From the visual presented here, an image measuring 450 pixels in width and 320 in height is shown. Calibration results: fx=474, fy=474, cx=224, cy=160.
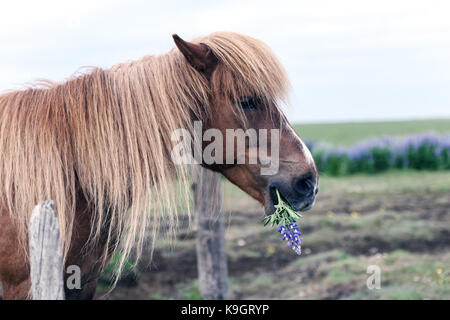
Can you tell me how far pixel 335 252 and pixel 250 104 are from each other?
5.08 metres

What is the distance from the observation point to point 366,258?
7.14m

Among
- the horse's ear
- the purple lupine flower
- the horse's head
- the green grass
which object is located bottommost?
the green grass

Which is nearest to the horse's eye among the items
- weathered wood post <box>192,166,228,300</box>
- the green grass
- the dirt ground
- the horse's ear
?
the horse's ear

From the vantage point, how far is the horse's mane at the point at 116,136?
2891 mm

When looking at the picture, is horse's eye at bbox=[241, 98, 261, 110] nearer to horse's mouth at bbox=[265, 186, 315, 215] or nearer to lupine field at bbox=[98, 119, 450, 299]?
horse's mouth at bbox=[265, 186, 315, 215]

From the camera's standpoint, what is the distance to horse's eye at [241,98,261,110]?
9.80 feet

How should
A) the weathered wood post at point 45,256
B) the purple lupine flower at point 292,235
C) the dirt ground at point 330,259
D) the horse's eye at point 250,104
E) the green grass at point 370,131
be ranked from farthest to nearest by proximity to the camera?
the green grass at point 370,131 → the dirt ground at point 330,259 → the horse's eye at point 250,104 → the purple lupine flower at point 292,235 → the weathered wood post at point 45,256

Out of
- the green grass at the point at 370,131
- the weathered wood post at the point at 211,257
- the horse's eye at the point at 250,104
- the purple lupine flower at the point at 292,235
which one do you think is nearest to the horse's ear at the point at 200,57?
the horse's eye at the point at 250,104

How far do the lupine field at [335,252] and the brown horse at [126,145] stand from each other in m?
0.61

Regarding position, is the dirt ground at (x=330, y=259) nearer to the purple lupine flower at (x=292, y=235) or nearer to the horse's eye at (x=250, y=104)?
the purple lupine flower at (x=292, y=235)

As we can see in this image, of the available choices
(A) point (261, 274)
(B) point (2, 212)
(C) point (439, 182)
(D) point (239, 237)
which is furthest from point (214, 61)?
(C) point (439, 182)

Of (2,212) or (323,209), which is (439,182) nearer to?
(323,209)

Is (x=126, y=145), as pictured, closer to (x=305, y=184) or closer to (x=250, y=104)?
(x=250, y=104)

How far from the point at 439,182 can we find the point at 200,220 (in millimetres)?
8605
